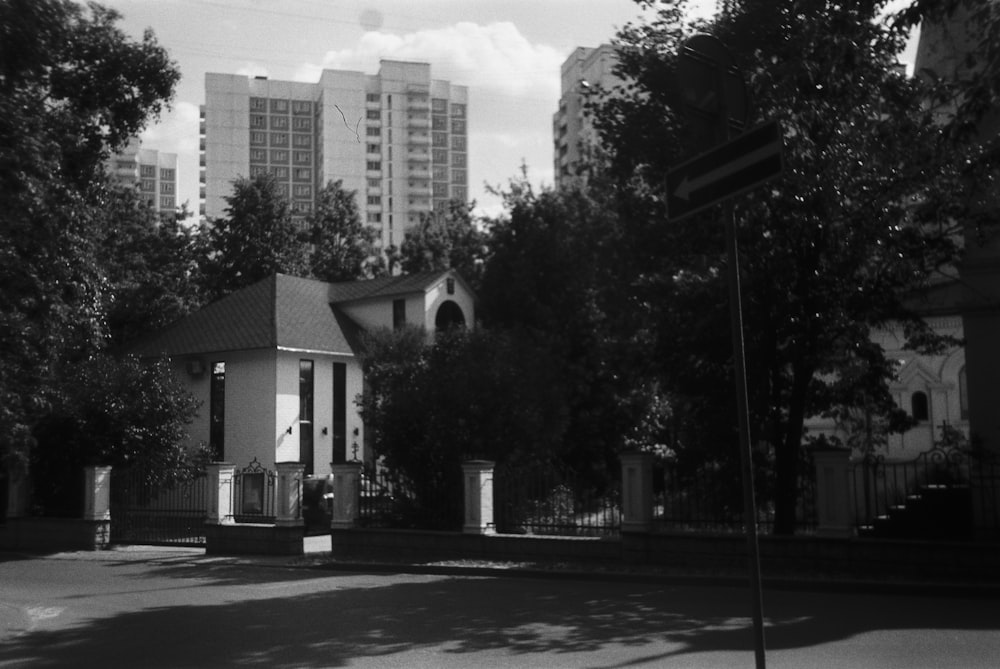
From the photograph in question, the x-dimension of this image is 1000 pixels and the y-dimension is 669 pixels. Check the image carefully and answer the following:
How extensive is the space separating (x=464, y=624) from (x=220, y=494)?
11.1 metres

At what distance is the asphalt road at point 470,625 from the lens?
29.8 ft

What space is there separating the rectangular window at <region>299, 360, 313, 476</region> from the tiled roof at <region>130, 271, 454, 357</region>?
0.77m

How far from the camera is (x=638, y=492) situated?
16.0 metres

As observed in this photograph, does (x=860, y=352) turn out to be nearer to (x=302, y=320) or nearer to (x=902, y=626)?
(x=902, y=626)

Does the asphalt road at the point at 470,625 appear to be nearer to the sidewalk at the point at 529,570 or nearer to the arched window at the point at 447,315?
the sidewalk at the point at 529,570

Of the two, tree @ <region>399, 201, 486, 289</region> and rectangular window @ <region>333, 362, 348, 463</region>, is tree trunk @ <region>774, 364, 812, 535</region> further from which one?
tree @ <region>399, 201, 486, 289</region>

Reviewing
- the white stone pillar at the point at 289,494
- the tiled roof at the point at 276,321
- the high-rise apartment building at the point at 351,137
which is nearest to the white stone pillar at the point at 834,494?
the white stone pillar at the point at 289,494

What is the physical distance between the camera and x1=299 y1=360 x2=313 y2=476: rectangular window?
1286 inches

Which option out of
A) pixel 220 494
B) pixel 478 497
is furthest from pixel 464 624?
pixel 220 494

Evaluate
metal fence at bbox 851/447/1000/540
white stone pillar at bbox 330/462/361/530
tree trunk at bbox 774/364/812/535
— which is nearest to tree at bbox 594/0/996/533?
tree trunk at bbox 774/364/812/535

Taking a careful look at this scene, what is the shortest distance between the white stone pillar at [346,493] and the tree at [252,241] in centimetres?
2868

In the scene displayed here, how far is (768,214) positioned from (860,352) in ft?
9.31

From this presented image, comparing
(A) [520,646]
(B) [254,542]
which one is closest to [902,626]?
(A) [520,646]

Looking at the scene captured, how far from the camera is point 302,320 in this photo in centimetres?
3406
